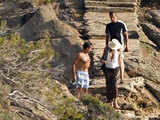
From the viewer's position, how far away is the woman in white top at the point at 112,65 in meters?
10.5

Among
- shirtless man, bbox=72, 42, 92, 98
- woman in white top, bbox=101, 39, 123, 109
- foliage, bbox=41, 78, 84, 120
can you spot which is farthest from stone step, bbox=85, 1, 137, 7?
foliage, bbox=41, 78, 84, 120

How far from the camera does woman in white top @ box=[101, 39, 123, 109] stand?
10.5 m

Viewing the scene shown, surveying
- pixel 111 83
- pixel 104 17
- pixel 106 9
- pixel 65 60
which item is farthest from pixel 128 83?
pixel 106 9

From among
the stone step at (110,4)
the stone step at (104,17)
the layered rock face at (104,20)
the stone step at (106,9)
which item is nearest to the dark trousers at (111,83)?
the layered rock face at (104,20)

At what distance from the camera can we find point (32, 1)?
1484 cm

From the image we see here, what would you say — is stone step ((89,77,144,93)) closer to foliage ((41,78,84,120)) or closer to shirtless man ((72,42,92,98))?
shirtless man ((72,42,92,98))

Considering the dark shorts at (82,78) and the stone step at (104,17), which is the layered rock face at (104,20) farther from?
the dark shorts at (82,78)

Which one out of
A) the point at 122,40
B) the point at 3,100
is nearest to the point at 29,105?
the point at 3,100

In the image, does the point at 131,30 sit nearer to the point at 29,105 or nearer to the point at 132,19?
the point at 132,19

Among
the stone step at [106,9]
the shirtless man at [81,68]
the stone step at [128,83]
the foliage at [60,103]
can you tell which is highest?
the stone step at [106,9]

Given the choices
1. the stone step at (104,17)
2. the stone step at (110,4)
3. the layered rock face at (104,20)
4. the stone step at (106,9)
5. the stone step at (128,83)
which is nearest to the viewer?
the stone step at (128,83)

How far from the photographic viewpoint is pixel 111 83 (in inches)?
419

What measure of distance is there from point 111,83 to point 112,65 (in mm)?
379

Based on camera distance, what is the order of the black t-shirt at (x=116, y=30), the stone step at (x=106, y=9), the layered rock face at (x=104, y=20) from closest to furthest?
the black t-shirt at (x=116, y=30) < the layered rock face at (x=104, y=20) < the stone step at (x=106, y=9)
